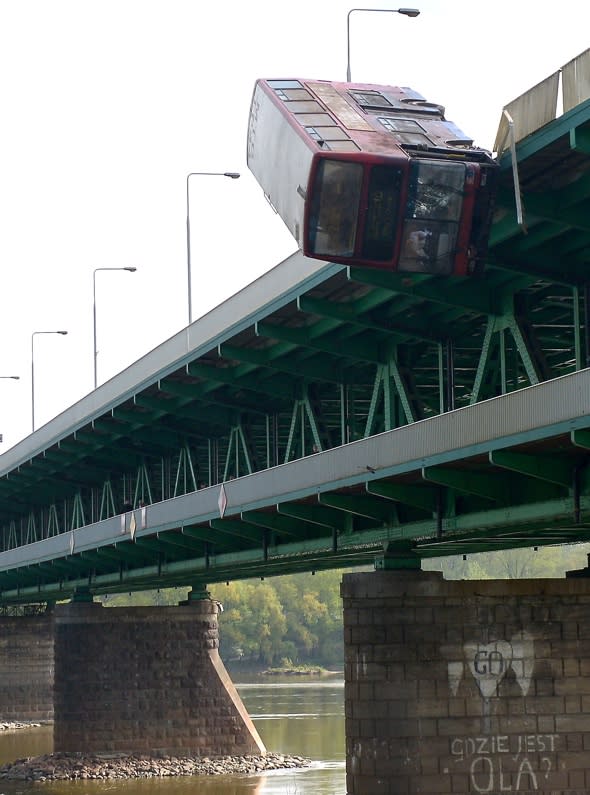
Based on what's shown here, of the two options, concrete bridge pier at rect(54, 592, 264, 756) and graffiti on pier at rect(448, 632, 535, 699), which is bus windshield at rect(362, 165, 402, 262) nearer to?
graffiti on pier at rect(448, 632, 535, 699)

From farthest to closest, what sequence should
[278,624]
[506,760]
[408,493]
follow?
[278,624], [506,760], [408,493]

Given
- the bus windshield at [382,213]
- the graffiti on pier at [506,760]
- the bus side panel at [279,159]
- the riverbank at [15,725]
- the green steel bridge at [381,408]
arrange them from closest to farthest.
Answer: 1. the green steel bridge at [381,408]
2. the bus windshield at [382,213]
3. the bus side panel at [279,159]
4. the graffiti on pier at [506,760]
5. the riverbank at [15,725]

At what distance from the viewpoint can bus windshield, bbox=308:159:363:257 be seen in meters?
31.0

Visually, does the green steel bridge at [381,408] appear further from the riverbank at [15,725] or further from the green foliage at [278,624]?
the green foliage at [278,624]

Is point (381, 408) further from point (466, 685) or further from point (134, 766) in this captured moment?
point (134, 766)

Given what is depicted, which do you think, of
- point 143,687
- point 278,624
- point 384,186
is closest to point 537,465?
point 384,186

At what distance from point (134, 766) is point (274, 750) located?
7.66 m

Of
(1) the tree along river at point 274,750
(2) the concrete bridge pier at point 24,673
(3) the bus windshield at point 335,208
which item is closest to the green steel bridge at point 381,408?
(3) the bus windshield at point 335,208

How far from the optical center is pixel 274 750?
66.9 metres

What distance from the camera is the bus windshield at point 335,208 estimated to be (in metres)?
31.0

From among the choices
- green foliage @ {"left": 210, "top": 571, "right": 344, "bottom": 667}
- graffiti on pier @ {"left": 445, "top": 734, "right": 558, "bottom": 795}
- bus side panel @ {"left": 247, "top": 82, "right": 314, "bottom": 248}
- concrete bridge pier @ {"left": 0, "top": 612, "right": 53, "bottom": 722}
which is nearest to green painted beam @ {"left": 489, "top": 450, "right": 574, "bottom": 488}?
bus side panel @ {"left": 247, "top": 82, "right": 314, "bottom": 248}

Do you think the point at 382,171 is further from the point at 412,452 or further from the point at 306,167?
the point at 412,452

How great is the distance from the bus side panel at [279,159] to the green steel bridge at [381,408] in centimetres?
148

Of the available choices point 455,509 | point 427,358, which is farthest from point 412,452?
point 427,358
